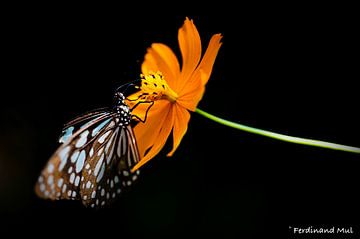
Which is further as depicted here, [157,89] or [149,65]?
[149,65]

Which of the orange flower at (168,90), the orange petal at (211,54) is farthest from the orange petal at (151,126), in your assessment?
the orange petal at (211,54)

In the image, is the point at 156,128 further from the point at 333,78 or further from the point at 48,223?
the point at 48,223

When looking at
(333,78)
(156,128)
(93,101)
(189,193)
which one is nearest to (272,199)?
(189,193)

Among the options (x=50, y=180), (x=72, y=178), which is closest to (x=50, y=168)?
(x=50, y=180)

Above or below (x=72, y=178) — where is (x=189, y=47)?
above

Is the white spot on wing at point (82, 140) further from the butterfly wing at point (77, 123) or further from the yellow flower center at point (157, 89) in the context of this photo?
the yellow flower center at point (157, 89)

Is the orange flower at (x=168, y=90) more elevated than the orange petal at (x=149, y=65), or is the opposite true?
the orange petal at (x=149, y=65)

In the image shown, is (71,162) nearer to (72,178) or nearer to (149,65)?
(72,178)
